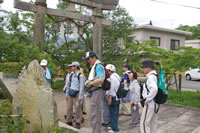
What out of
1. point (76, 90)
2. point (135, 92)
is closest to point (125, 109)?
point (135, 92)

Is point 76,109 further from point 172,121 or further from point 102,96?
point 172,121

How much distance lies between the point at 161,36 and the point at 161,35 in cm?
12

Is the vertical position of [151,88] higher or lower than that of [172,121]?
higher

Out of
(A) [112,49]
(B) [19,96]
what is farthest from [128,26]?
(B) [19,96]

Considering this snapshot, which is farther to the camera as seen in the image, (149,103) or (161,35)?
(161,35)

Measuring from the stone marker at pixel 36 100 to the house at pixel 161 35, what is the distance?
54.8 feet

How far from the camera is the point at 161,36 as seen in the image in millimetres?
22406

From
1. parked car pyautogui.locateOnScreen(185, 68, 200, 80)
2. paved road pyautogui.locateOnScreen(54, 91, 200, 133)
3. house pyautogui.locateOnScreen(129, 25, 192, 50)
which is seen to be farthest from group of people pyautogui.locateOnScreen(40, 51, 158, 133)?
parked car pyautogui.locateOnScreen(185, 68, 200, 80)

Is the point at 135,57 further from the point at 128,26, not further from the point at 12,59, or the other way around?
the point at 12,59

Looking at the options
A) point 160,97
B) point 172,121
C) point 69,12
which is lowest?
point 172,121

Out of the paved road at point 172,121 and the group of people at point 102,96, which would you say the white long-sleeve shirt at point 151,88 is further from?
the paved road at point 172,121

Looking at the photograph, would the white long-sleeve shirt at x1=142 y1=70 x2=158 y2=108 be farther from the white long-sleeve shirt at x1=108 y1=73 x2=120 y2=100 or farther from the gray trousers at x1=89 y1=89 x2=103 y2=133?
the white long-sleeve shirt at x1=108 y1=73 x2=120 y2=100

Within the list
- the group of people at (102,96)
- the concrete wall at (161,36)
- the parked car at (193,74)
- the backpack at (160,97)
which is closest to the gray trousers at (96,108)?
the group of people at (102,96)

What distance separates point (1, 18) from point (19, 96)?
614cm
